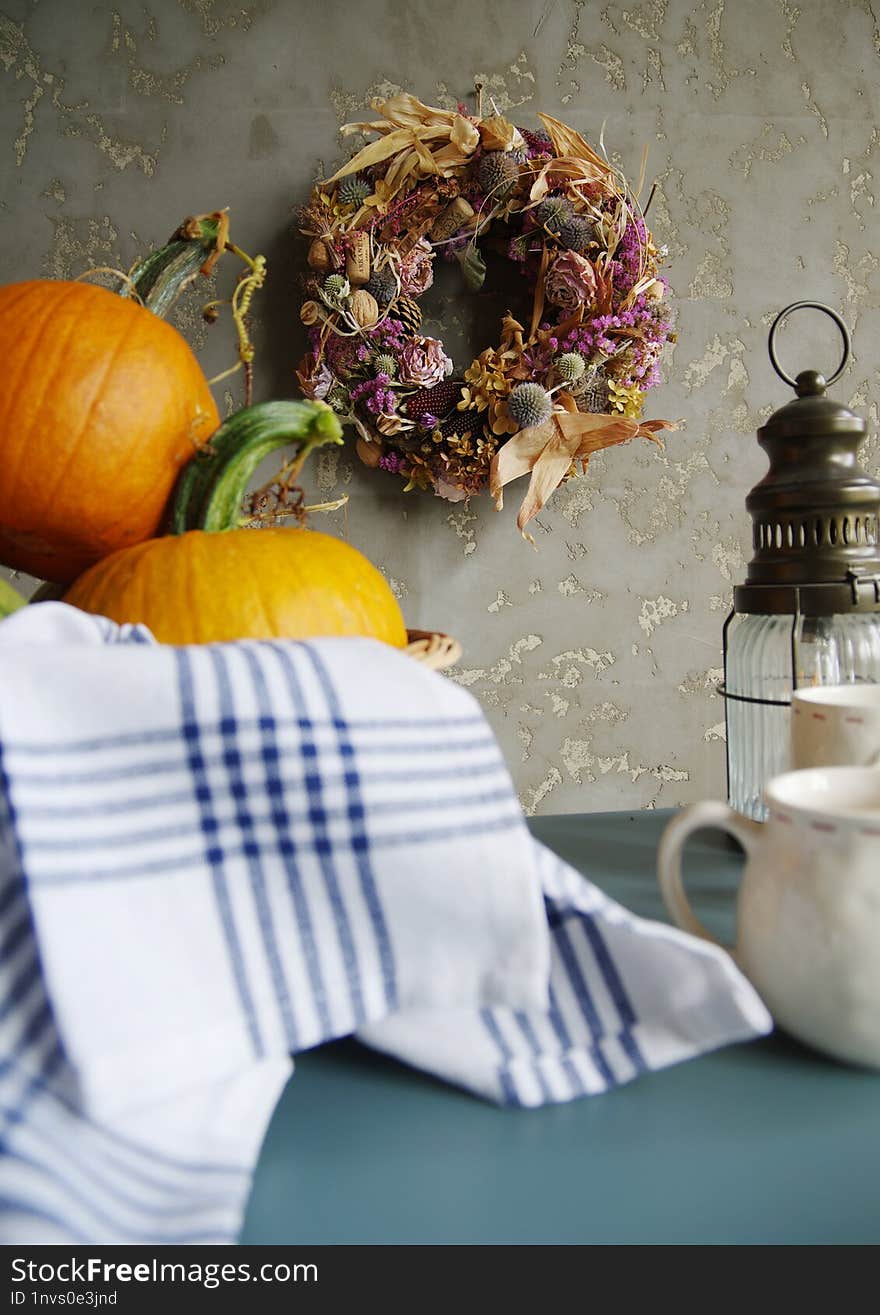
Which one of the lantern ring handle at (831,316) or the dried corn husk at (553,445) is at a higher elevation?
the dried corn husk at (553,445)

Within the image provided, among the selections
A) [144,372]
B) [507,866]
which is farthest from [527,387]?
[507,866]

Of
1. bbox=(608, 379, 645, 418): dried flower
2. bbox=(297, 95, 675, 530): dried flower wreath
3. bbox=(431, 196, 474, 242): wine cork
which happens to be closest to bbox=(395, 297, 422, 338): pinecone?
bbox=(297, 95, 675, 530): dried flower wreath

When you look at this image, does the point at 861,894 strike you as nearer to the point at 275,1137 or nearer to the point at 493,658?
the point at 275,1137

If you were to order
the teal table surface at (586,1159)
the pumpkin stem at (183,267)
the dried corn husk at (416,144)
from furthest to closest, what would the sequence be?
1. the dried corn husk at (416,144)
2. the pumpkin stem at (183,267)
3. the teal table surface at (586,1159)

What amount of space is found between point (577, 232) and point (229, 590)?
4.17ft

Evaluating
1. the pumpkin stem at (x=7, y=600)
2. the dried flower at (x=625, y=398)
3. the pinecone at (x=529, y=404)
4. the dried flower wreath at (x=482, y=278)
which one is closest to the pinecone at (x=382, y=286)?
the dried flower wreath at (x=482, y=278)

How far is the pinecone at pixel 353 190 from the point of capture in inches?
60.4

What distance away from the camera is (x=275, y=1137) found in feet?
1.04

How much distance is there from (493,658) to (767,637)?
46.1 inches

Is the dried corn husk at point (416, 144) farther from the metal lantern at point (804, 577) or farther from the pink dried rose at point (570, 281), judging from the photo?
the metal lantern at point (804, 577)

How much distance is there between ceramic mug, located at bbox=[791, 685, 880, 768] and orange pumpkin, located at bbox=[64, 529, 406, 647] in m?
0.23

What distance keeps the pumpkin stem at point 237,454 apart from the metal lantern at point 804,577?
0.30 m

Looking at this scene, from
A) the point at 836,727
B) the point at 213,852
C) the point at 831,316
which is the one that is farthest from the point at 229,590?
the point at 831,316
